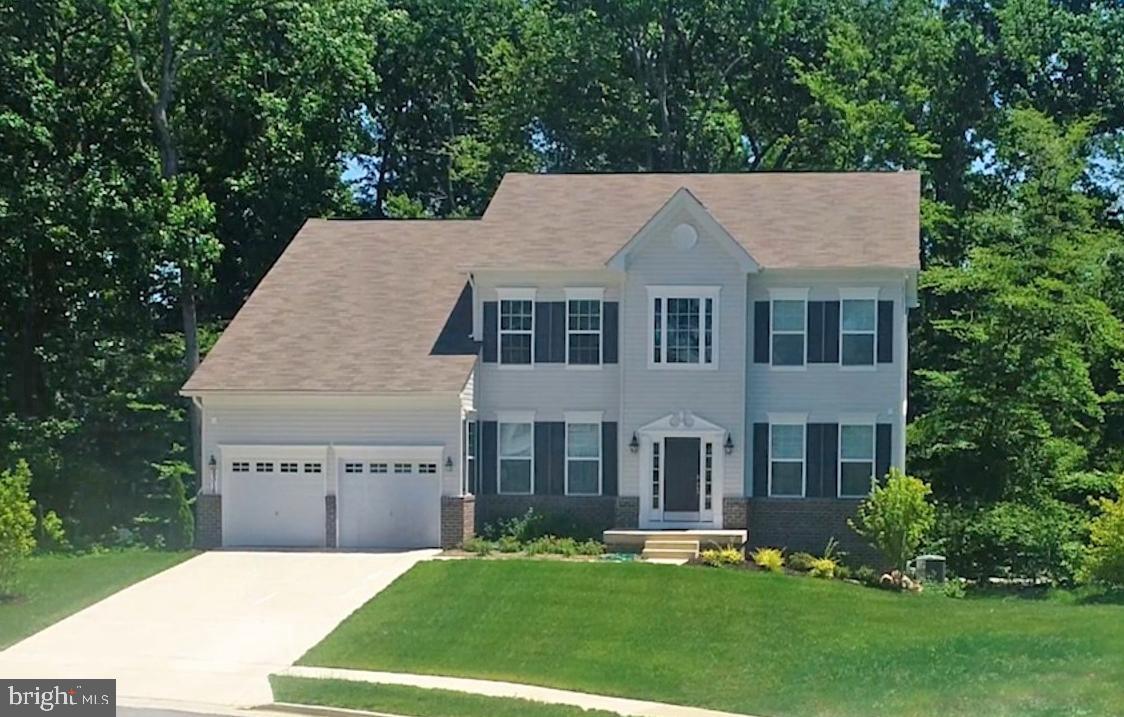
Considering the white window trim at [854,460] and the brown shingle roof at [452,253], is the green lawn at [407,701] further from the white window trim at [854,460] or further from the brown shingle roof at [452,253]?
the white window trim at [854,460]

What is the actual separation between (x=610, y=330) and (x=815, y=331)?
4.27 m

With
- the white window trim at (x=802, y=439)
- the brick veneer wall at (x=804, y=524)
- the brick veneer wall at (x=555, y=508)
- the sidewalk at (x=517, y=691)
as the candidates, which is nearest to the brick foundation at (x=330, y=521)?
the brick veneer wall at (x=555, y=508)

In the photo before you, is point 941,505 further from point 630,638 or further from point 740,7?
point 740,7

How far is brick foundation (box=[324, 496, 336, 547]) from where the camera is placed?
34.4 meters

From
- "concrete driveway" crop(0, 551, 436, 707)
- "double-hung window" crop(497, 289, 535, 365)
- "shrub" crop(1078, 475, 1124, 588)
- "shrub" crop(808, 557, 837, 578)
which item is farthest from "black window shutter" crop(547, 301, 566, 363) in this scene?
"shrub" crop(1078, 475, 1124, 588)

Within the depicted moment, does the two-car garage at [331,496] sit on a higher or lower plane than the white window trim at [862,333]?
lower

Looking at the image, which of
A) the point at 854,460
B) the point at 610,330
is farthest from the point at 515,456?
the point at 854,460

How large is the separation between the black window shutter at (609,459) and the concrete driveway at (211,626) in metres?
4.30

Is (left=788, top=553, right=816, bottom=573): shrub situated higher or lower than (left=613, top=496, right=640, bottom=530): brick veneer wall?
lower

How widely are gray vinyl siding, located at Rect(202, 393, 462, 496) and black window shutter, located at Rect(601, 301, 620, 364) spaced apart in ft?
11.7

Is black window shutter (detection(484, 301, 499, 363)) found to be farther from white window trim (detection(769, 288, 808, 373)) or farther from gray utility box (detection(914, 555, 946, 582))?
gray utility box (detection(914, 555, 946, 582))

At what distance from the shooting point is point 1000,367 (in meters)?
35.9

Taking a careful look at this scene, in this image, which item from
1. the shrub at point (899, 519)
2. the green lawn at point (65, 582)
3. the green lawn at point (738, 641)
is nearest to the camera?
the green lawn at point (738, 641)

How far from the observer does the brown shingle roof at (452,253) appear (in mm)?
34562
